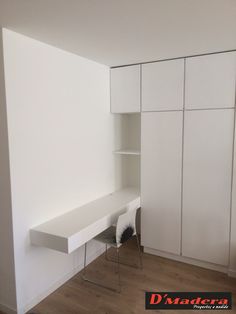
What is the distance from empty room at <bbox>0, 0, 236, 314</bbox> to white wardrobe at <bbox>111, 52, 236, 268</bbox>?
12mm

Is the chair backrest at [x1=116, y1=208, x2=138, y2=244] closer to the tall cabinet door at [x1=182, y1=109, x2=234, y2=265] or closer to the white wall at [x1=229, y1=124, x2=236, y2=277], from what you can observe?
the tall cabinet door at [x1=182, y1=109, x2=234, y2=265]

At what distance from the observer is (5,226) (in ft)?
7.17

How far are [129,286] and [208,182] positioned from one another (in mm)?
1424

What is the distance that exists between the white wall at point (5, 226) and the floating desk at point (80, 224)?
221mm

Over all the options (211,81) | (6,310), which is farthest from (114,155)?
(6,310)

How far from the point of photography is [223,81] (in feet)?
8.66

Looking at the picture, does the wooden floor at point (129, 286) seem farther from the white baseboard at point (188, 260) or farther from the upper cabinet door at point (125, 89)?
the upper cabinet door at point (125, 89)

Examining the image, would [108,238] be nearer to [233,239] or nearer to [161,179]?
[161,179]

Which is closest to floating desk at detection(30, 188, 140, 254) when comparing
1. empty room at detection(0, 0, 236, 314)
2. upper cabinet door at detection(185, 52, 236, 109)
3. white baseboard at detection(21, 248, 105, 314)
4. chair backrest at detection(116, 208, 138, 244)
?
empty room at detection(0, 0, 236, 314)

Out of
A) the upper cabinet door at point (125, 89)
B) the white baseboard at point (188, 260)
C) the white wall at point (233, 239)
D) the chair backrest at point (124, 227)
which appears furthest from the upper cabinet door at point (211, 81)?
the white baseboard at point (188, 260)

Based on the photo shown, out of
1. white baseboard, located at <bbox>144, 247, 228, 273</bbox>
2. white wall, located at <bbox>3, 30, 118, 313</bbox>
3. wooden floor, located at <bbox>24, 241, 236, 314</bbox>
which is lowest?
wooden floor, located at <bbox>24, 241, 236, 314</bbox>

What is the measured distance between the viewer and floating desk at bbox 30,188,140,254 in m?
2.16

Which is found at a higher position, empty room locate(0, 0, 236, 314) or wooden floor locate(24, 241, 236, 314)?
empty room locate(0, 0, 236, 314)

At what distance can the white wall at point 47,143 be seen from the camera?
84.3 inches
